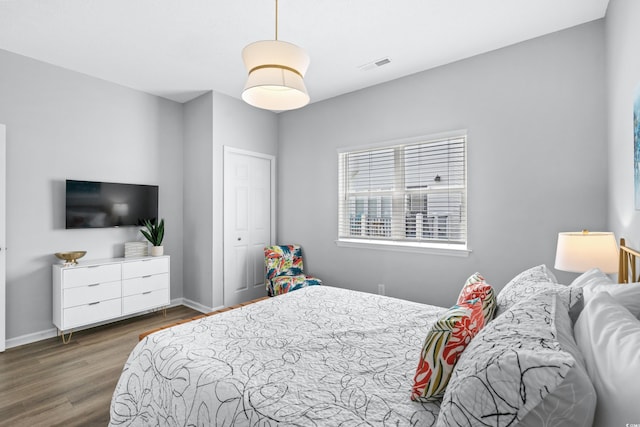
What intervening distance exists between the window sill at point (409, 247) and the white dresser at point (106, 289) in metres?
2.27

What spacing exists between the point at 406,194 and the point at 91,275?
3.49m

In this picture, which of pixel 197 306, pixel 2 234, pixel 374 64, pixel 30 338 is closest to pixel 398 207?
pixel 374 64

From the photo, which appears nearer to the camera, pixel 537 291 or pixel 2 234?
pixel 537 291

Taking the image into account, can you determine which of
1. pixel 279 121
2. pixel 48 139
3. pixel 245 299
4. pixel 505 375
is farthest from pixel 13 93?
pixel 505 375

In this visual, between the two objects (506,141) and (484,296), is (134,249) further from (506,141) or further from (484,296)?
(506,141)

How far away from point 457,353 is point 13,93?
14.1 ft

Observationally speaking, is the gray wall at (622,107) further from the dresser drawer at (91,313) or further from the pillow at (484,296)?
the dresser drawer at (91,313)

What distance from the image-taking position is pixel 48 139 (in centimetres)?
324

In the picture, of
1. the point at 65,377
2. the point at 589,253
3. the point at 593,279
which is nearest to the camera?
the point at 593,279

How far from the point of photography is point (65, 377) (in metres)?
2.46

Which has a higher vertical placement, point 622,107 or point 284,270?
point 622,107

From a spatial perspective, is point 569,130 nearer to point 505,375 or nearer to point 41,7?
point 505,375

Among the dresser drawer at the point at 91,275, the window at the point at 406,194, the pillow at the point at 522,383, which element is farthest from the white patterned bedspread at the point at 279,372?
the dresser drawer at the point at 91,275

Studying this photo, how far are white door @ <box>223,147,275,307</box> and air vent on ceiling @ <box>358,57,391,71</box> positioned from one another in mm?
1900
